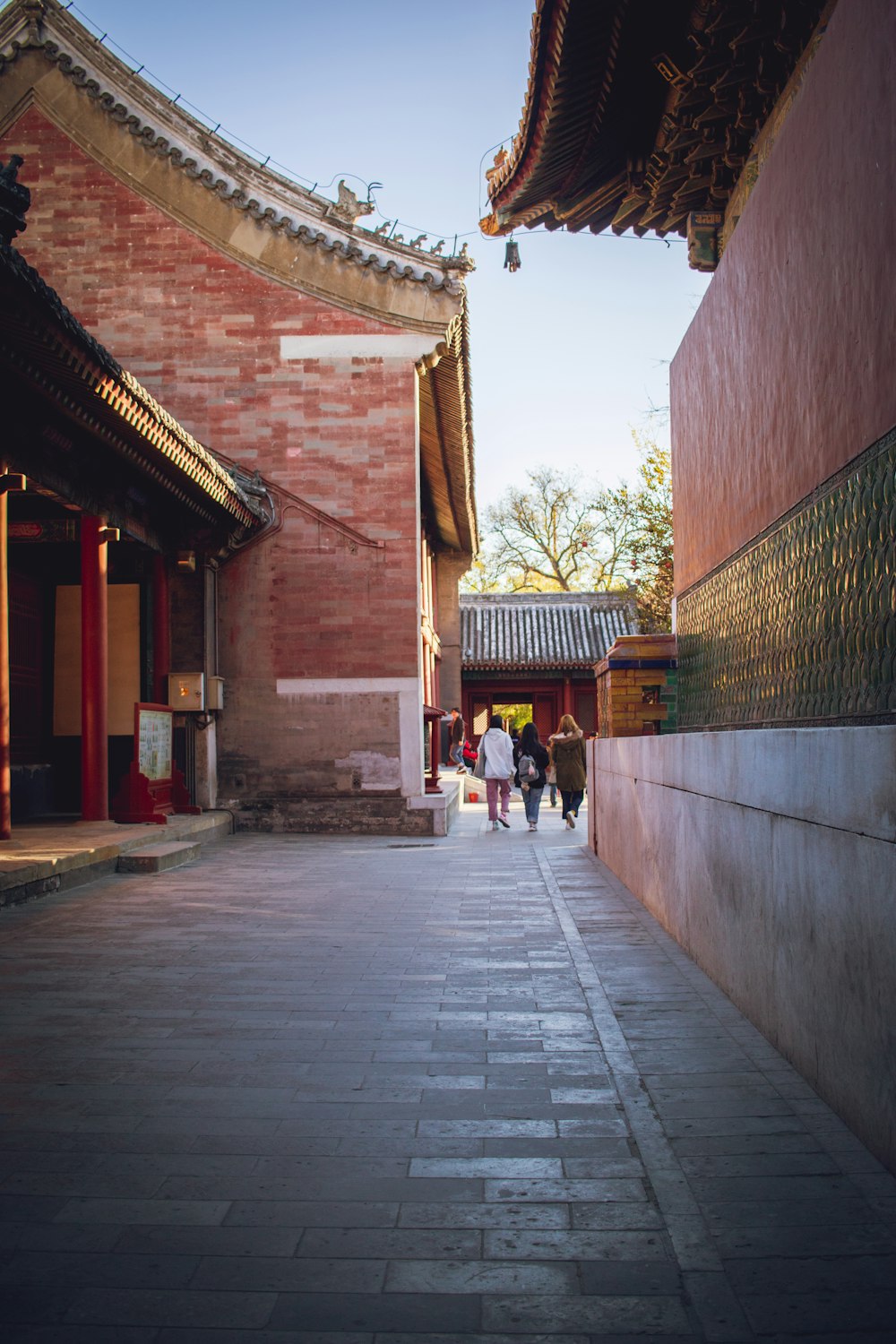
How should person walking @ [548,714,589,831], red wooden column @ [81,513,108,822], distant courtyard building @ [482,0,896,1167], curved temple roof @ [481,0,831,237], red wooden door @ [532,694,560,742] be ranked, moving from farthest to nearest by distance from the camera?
red wooden door @ [532,694,560,742]
person walking @ [548,714,589,831]
red wooden column @ [81,513,108,822]
curved temple roof @ [481,0,831,237]
distant courtyard building @ [482,0,896,1167]

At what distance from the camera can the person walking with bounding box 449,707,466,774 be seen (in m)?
24.5

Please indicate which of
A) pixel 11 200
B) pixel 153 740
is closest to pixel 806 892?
pixel 11 200

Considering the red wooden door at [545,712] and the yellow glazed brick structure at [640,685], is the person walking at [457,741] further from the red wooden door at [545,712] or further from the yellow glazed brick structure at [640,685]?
the yellow glazed brick structure at [640,685]

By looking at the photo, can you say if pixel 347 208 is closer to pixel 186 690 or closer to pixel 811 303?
pixel 186 690

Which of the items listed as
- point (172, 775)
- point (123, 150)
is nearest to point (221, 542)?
point (172, 775)

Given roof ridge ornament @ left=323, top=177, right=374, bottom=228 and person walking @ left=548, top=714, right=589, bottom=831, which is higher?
roof ridge ornament @ left=323, top=177, right=374, bottom=228

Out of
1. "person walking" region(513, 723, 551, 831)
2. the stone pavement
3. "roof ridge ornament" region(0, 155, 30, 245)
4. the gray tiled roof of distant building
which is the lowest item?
the stone pavement

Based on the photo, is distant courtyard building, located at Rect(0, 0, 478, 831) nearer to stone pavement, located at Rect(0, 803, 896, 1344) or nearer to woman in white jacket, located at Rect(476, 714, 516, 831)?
woman in white jacket, located at Rect(476, 714, 516, 831)

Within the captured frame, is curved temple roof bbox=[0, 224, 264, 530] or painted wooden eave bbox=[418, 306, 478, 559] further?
painted wooden eave bbox=[418, 306, 478, 559]

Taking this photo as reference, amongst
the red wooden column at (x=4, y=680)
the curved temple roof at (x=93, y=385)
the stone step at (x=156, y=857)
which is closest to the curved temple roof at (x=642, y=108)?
the curved temple roof at (x=93, y=385)

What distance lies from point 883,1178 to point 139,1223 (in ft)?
5.90

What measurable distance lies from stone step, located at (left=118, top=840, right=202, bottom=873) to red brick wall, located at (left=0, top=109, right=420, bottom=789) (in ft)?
11.9

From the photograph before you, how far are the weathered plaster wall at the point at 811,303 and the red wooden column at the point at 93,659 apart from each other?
22.7 ft

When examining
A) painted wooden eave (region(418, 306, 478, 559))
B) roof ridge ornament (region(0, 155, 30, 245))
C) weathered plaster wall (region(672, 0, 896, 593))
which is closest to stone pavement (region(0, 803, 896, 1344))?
weathered plaster wall (region(672, 0, 896, 593))
